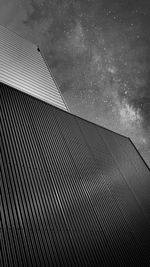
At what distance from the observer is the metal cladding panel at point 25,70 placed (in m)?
22.3

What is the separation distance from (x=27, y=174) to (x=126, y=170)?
12.9m

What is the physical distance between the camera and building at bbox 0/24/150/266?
29.0 feet

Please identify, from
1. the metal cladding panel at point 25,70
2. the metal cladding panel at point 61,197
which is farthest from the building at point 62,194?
the metal cladding panel at point 25,70

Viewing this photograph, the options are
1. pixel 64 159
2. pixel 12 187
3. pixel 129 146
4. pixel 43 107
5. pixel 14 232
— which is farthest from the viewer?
pixel 129 146

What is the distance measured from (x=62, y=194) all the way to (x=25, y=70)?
57.5ft

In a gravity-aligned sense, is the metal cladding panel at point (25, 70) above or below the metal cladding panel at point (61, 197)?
above

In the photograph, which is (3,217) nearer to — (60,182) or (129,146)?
(60,182)

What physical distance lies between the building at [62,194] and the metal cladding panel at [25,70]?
2.80 ft

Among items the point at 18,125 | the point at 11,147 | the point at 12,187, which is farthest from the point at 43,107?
the point at 12,187

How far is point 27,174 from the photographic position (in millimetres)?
10492

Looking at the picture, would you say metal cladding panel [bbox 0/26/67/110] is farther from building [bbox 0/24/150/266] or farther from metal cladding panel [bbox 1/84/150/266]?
metal cladding panel [bbox 1/84/150/266]

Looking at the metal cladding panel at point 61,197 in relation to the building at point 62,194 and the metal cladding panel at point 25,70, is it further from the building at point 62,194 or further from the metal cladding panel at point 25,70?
the metal cladding panel at point 25,70

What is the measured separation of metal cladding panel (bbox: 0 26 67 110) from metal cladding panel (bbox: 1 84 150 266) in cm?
577

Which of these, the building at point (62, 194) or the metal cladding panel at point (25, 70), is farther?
the metal cladding panel at point (25, 70)
